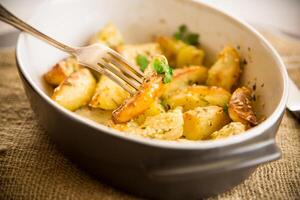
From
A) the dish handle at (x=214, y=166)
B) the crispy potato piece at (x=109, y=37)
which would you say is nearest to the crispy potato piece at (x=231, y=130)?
the dish handle at (x=214, y=166)

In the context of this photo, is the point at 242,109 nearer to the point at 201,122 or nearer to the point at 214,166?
the point at 201,122

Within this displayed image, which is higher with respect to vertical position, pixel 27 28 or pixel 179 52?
pixel 27 28

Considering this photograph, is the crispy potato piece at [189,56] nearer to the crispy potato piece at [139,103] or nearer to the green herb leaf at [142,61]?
the green herb leaf at [142,61]

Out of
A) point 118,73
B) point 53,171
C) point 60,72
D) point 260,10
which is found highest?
point 118,73

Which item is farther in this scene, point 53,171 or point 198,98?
point 198,98

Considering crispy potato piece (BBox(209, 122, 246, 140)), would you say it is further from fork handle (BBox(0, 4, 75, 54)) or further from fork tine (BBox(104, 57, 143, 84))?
fork handle (BBox(0, 4, 75, 54))

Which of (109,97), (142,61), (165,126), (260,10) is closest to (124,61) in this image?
(109,97)
